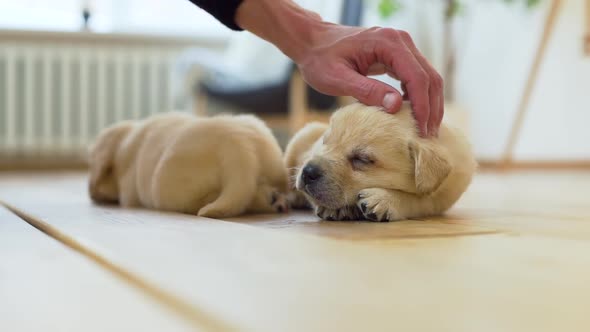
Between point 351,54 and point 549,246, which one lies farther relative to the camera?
point 351,54

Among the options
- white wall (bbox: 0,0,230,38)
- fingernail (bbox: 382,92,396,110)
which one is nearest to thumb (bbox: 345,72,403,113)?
fingernail (bbox: 382,92,396,110)

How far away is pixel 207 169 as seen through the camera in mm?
1705

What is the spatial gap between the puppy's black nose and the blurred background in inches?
117

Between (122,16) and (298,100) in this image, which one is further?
(122,16)

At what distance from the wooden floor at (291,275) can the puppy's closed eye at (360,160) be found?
14cm

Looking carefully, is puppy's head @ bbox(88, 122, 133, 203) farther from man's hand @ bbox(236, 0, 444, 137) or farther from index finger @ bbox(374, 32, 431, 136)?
index finger @ bbox(374, 32, 431, 136)

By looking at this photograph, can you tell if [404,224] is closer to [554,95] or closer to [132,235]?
[132,235]

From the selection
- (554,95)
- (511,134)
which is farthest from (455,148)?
(554,95)

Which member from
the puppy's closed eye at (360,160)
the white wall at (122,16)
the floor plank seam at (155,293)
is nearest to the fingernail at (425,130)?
the puppy's closed eye at (360,160)

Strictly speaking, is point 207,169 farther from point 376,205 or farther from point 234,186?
point 376,205

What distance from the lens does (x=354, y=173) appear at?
5.11ft

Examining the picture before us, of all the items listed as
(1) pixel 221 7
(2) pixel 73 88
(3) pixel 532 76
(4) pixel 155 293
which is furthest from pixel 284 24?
(2) pixel 73 88

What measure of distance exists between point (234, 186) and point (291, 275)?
776 mm

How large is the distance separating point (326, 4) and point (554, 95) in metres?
1.75
